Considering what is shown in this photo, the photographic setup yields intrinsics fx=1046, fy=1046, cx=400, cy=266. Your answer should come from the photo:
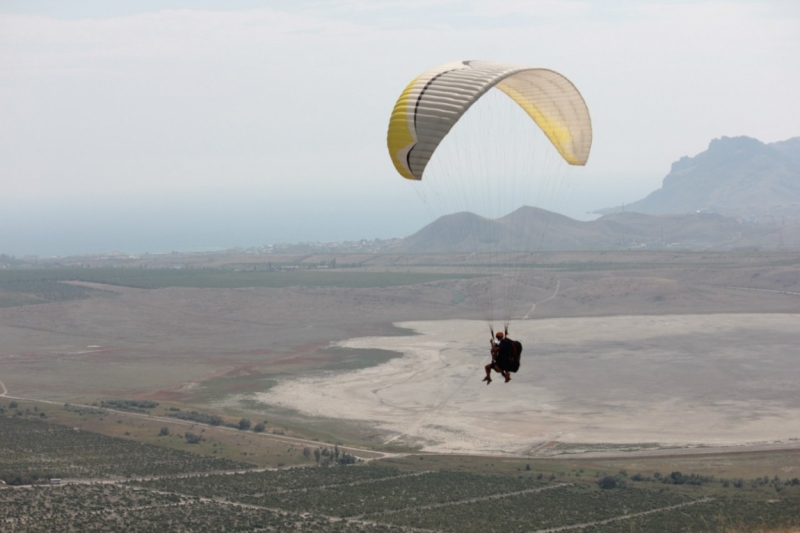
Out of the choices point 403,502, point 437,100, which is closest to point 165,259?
point 403,502

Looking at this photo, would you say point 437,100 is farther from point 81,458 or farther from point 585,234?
point 585,234

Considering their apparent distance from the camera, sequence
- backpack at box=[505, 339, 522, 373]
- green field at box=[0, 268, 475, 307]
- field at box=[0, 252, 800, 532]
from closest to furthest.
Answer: backpack at box=[505, 339, 522, 373] → field at box=[0, 252, 800, 532] → green field at box=[0, 268, 475, 307]

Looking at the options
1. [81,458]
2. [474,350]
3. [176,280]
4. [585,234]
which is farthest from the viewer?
[585,234]

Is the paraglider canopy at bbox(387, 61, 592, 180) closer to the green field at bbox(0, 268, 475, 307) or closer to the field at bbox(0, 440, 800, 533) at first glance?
the field at bbox(0, 440, 800, 533)

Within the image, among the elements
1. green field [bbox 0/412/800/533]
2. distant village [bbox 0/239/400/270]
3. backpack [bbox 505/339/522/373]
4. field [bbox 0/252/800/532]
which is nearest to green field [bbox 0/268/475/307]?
field [bbox 0/252/800/532]

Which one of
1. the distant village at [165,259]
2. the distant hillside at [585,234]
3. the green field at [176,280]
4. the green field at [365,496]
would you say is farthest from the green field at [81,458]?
the distant hillside at [585,234]

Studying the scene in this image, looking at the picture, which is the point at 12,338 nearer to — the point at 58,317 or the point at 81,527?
the point at 58,317

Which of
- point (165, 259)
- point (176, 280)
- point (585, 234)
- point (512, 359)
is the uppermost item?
point (585, 234)
